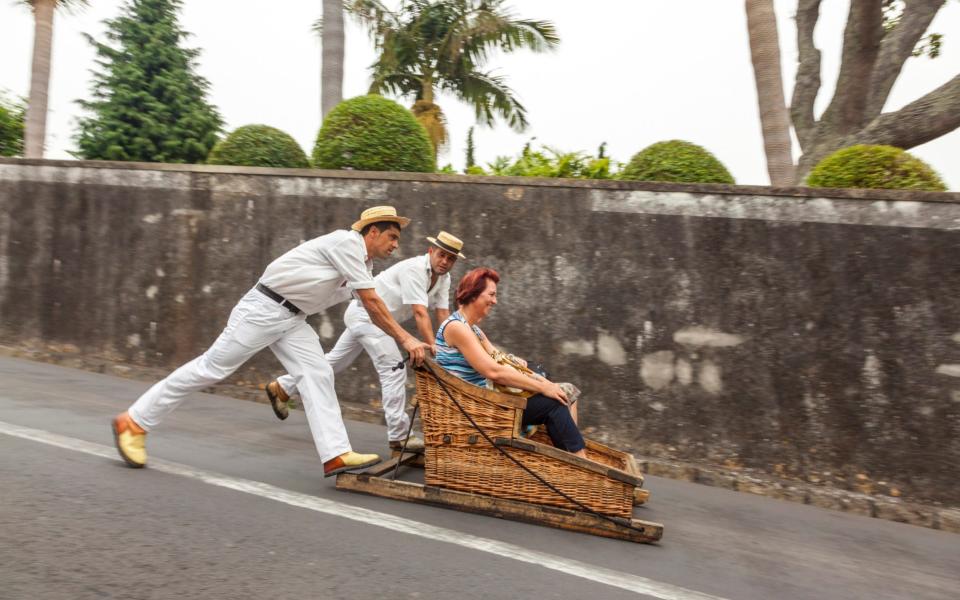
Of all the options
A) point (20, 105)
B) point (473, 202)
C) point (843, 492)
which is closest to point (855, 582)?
point (843, 492)

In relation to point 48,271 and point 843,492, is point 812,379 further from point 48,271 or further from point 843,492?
point 48,271

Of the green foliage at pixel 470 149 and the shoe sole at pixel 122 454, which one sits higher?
the green foliage at pixel 470 149

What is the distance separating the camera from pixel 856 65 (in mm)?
12969

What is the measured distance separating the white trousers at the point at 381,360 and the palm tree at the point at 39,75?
13864 millimetres

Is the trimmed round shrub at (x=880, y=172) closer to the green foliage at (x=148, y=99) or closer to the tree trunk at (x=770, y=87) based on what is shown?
the tree trunk at (x=770, y=87)

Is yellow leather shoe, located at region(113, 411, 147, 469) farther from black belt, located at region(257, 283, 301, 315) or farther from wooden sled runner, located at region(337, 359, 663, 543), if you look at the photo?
wooden sled runner, located at region(337, 359, 663, 543)

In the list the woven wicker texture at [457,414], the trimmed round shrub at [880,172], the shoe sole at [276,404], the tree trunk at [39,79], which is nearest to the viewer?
the woven wicker texture at [457,414]

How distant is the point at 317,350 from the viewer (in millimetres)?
5465

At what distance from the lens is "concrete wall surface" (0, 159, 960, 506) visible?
6371mm

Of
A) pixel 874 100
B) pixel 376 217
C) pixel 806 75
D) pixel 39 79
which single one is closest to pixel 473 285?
pixel 376 217

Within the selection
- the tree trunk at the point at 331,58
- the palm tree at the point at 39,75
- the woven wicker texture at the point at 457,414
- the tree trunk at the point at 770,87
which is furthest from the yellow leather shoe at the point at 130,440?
the palm tree at the point at 39,75

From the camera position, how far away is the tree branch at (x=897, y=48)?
1295 centimetres

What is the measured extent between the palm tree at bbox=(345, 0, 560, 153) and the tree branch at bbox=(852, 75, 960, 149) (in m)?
11.3

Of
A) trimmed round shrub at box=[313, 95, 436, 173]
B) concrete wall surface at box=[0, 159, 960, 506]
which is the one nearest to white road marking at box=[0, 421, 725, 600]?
concrete wall surface at box=[0, 159, 960, 506]
